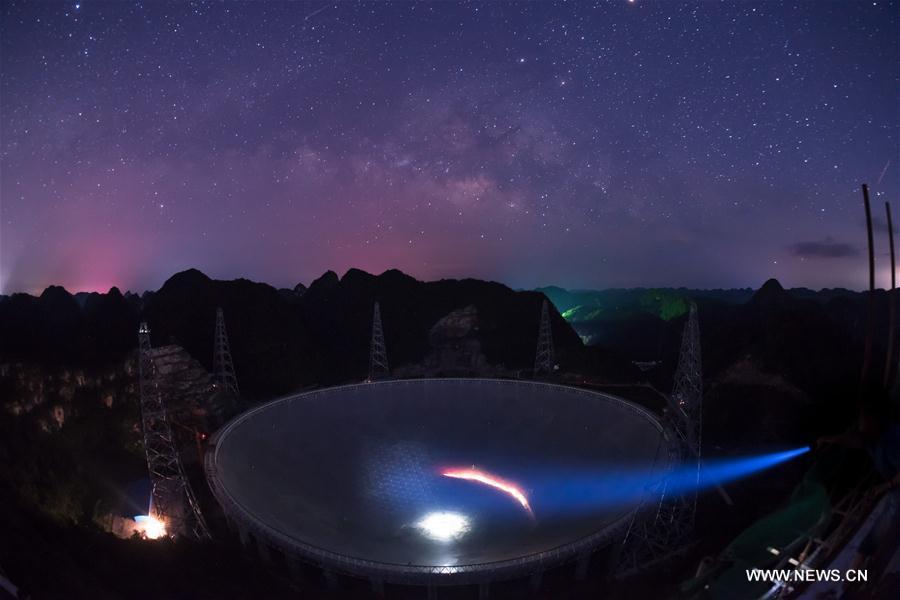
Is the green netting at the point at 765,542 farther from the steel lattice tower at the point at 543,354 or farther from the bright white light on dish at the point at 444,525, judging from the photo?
the steel lattice tower at the point at 543,354

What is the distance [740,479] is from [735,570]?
2646cm

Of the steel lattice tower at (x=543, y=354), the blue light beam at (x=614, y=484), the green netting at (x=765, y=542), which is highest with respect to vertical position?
the green netting at (x=765, y=542)

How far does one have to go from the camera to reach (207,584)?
15.4m

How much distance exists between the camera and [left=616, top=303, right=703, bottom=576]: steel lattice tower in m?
17.4

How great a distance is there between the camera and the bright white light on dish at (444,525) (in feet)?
64.7

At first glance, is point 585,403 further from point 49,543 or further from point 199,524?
point 49,543

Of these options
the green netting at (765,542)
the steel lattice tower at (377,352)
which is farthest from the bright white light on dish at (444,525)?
the steel lattice tower at (377,352)

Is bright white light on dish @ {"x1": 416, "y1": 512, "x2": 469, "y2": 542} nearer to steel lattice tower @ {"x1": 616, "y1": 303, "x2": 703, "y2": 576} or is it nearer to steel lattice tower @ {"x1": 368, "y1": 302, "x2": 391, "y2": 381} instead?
steel lattice tower @ {"x1": 616, "y1": 303, "x2": 703, "y2": 576}

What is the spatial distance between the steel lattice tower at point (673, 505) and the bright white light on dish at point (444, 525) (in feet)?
22.9

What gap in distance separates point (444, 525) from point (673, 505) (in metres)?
10.2

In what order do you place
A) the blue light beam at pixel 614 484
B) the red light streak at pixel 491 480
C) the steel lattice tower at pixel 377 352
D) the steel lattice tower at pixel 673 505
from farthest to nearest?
the steel lattice tower at pixel 377 352
the red light streak at pixel 491 480
the blue light beam at pixel 614 484
the steel lattice tower at pixel 673 505

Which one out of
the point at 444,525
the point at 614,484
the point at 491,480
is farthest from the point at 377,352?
the point at 614,484

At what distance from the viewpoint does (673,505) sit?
18.0 metres

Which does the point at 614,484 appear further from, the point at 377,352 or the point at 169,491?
the point at 377,352
